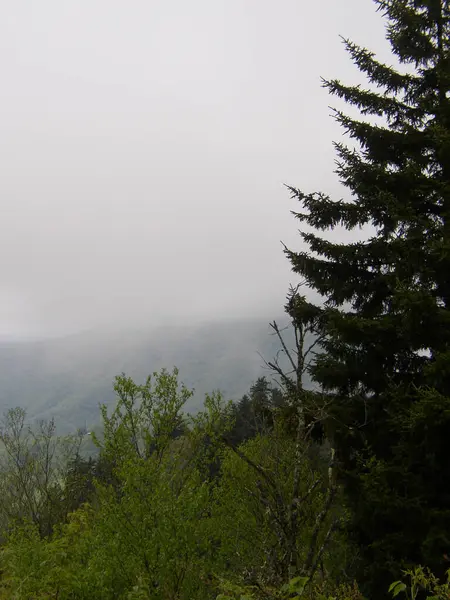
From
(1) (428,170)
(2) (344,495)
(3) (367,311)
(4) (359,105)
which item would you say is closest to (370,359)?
(3) (367,311)

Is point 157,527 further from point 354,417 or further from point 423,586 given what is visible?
point 423,586

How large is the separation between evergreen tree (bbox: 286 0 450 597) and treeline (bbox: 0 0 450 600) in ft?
0.11

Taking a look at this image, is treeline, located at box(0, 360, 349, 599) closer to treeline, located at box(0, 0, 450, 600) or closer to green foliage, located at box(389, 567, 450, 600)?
treeline, located at box(0, 0, 450, 600)

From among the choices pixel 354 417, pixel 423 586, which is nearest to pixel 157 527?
pixel 354 417

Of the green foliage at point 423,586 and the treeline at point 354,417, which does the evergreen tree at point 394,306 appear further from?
the green foliage at point 423,586

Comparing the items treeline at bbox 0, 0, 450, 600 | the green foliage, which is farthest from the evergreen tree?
the green foliage

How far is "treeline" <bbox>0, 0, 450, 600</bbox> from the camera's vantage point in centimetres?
605

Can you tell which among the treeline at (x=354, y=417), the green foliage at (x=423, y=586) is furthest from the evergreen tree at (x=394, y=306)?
the green foliage at (x=423, y=586)

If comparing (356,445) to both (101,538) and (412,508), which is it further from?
(101,538)

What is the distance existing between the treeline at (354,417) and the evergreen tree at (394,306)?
0.11 feet

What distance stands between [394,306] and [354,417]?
9.09ft

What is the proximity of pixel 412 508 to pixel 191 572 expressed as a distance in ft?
14.6

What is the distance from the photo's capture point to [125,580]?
7570mm

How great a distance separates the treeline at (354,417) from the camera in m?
6.05
